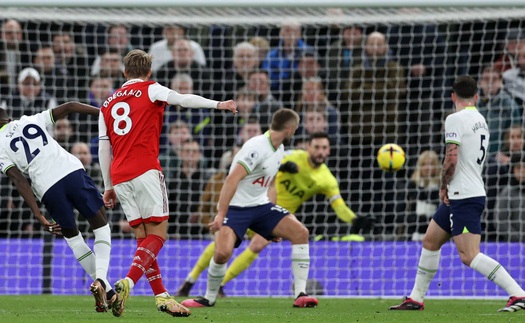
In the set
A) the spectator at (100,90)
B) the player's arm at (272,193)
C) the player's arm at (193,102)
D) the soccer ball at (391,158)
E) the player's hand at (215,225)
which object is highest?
the spectator at (100,90)

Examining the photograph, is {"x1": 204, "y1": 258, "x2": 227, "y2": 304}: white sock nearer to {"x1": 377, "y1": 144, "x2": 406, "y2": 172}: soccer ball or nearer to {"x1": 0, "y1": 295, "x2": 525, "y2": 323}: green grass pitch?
{"x1": 0, "y1": 295, "x2": 525, "y2": 323}: green grass pitch

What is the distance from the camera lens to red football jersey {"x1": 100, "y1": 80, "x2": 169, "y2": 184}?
28.0 ft

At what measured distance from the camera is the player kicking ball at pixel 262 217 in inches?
417

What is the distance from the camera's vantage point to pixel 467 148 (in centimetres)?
967

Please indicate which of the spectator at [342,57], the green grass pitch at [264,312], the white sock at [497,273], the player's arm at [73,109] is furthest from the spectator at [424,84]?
the player's arm at [73,109]

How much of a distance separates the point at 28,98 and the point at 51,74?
28.0 inches

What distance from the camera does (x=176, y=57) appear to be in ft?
50.0

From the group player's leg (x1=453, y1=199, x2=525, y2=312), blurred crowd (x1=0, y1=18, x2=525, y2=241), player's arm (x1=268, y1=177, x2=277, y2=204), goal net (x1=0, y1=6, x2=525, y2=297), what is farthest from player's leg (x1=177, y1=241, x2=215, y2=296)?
player's leg (x1=453, y1=199, x2=525, y2=312)

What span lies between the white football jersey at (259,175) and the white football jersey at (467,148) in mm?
1966

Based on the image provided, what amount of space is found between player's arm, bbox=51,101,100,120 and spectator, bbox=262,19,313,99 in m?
6.41

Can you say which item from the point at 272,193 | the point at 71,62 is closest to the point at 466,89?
the point at 272,193

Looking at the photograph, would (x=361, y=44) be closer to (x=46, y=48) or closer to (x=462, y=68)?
(x=462, y=68)

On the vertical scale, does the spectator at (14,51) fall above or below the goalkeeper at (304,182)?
above

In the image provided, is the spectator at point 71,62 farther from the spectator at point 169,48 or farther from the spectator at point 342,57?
the spectator at point 342,57
